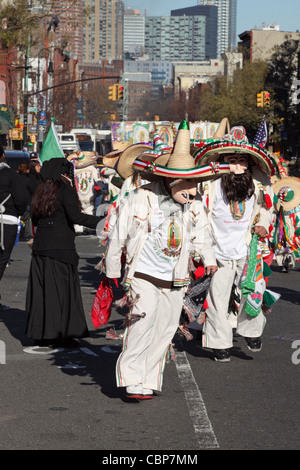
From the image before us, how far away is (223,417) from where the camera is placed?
20.6 feet

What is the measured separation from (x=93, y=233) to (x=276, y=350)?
1498cm

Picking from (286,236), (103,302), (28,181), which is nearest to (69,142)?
(28,181)

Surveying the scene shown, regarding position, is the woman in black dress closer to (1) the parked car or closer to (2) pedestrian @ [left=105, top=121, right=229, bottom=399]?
(2) pedestrian @ [left=105, top=121, right=229, bottom=399]

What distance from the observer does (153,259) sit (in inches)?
261

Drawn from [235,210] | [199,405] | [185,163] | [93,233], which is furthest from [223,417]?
[93,233]

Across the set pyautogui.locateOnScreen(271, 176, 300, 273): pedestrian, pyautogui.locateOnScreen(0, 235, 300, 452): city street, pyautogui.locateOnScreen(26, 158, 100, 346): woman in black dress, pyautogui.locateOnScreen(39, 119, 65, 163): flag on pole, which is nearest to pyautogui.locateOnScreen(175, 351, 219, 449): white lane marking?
pyautogui.locateOnScreen(0, 235, 300, 452): city street

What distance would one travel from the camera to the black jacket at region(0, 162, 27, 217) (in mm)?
10305

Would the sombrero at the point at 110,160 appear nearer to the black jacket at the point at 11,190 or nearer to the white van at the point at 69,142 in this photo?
the black jacket at the point at 11,190

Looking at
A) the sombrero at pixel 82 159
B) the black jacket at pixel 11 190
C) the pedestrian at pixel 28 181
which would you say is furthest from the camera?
the sombrero at pixel 82 159

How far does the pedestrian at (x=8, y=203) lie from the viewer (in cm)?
1031

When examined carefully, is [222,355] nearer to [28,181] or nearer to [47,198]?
[47,198]

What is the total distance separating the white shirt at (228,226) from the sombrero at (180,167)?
4.70ft

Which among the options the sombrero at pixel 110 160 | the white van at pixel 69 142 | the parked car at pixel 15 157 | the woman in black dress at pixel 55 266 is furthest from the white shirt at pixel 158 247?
the white van at pixel 69 142

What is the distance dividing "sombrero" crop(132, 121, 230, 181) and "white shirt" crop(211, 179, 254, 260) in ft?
4.70
